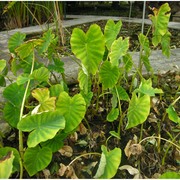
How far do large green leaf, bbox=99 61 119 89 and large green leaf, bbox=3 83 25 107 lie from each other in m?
0.28

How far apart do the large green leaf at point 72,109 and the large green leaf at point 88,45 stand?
0.38ft

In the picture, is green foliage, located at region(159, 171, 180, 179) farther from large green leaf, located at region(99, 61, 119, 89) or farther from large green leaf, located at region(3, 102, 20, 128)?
large green leaf, located at region(3, 102, 20, 128)

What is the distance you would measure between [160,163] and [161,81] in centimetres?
63

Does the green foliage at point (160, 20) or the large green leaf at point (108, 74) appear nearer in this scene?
the large green leaf at point (108, 74)

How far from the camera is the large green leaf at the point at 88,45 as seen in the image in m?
0.95

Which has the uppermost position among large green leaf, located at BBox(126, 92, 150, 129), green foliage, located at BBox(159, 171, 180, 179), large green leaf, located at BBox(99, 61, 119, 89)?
large green leaf, located at BBox(99, 61, 119, 89)

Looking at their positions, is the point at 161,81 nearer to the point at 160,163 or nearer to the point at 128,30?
the point at 160,163

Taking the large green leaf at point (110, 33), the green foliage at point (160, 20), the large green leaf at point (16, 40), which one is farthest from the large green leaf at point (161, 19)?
the large green leaf at point (16, 40)

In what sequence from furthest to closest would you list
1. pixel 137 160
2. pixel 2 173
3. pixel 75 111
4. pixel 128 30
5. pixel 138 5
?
1. pixel 138 5
2. pixel 128 30
3. pixel 137 160
4. pixel 75 111
5. pixel 2 173

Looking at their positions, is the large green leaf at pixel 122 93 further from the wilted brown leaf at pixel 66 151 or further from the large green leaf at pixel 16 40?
the large green leaf at pixel 16 40

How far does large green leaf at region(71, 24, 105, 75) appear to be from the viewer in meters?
0.95

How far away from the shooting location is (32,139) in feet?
2.71

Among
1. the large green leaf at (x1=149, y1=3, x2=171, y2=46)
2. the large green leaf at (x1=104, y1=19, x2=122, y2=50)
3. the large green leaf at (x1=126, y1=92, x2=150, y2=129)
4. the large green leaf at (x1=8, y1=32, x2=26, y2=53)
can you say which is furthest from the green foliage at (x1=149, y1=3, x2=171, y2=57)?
the large green leaf at (x1=8, y1=32, x2=26, y2=53)

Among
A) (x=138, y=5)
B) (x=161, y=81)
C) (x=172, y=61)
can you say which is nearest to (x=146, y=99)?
(x=161, y=81)
